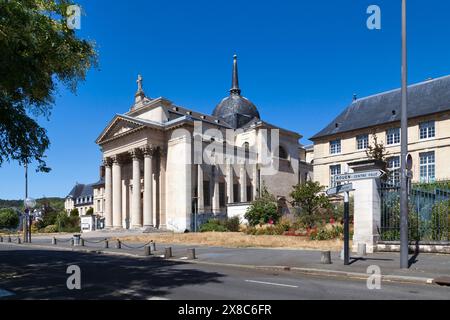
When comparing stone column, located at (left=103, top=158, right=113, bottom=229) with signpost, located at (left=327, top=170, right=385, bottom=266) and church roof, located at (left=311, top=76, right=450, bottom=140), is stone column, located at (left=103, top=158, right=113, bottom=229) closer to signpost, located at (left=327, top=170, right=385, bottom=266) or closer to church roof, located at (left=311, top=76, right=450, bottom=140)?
church roof, located at (left=311, top=76, right=450, bottom=140)

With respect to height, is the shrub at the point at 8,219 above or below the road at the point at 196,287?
below

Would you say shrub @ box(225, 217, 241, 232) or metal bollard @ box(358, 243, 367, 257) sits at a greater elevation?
metal bollard @ box(358, 243, 367, 257)

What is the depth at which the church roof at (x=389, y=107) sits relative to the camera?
44625 mm

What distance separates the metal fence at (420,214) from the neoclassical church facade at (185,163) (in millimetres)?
29888

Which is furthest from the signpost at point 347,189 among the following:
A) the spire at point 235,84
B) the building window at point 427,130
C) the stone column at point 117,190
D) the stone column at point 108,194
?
the spire at point 235,84

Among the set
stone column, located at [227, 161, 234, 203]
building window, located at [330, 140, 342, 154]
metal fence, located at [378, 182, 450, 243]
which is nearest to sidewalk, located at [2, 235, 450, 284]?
metal fence, located at [378, 182, 450, 243]

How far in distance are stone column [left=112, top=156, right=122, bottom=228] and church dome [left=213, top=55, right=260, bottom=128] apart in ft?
62.1

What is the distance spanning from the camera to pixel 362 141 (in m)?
49.8

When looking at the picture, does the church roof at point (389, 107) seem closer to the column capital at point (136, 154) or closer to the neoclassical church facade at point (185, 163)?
the neoclassical church facade at point (185, 163)

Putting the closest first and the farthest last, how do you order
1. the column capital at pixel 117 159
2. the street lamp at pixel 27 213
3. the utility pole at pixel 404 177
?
the utility pole at pixel 404 177, the street lamp at pixel 27 213, the column capital at pixel 117 159

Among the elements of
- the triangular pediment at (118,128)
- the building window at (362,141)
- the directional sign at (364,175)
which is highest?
the triangular pediment at (118,128)

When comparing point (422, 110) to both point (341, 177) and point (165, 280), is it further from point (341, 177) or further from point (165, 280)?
point (165, 280)

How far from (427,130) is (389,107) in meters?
5.79

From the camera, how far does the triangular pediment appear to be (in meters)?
54.8
